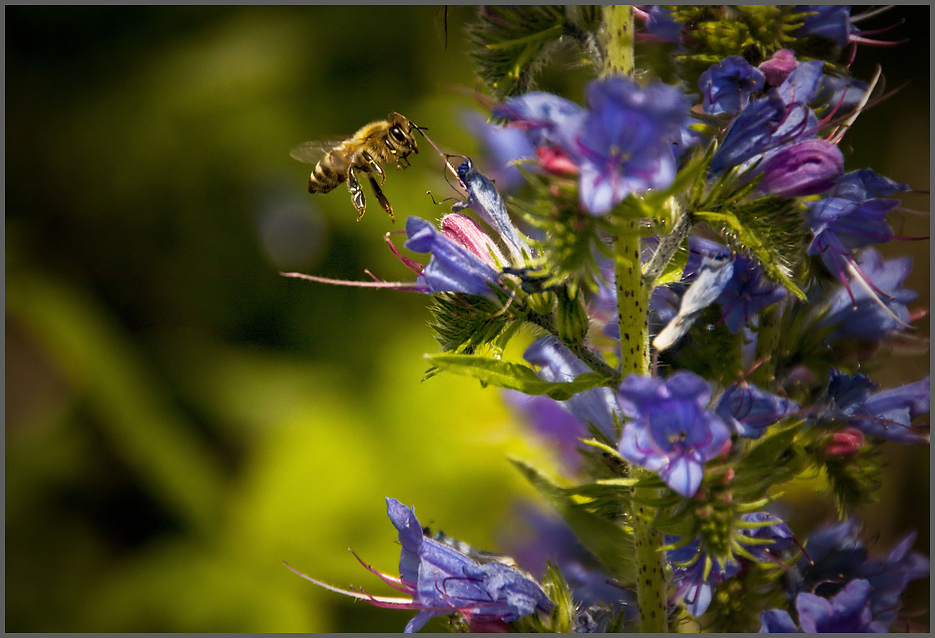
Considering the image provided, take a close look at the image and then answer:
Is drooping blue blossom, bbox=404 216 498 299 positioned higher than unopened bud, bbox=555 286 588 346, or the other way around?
drooping blue blossom, bbox=404 216 498 299

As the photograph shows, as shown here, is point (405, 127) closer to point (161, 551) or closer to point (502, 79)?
point (502, 79)

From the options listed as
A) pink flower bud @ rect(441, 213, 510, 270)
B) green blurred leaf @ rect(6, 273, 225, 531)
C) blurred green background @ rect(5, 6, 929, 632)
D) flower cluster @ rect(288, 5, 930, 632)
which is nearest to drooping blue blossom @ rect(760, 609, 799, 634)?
flower cluster @ rect(288, 5, 930, 632)

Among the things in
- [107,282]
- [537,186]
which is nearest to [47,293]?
[107,282]

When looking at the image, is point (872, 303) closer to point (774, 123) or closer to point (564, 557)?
point (774, 123)

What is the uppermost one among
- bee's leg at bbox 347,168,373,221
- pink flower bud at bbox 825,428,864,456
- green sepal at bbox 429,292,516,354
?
green sepal at bbox 429,292,516,354

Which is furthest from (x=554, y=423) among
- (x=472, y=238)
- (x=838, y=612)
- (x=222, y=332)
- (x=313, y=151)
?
(x=222, y=332)

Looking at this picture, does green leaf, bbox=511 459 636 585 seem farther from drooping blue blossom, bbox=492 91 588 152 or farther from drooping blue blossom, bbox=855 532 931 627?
drooping blue blossom, bbox=492 91 588 152
